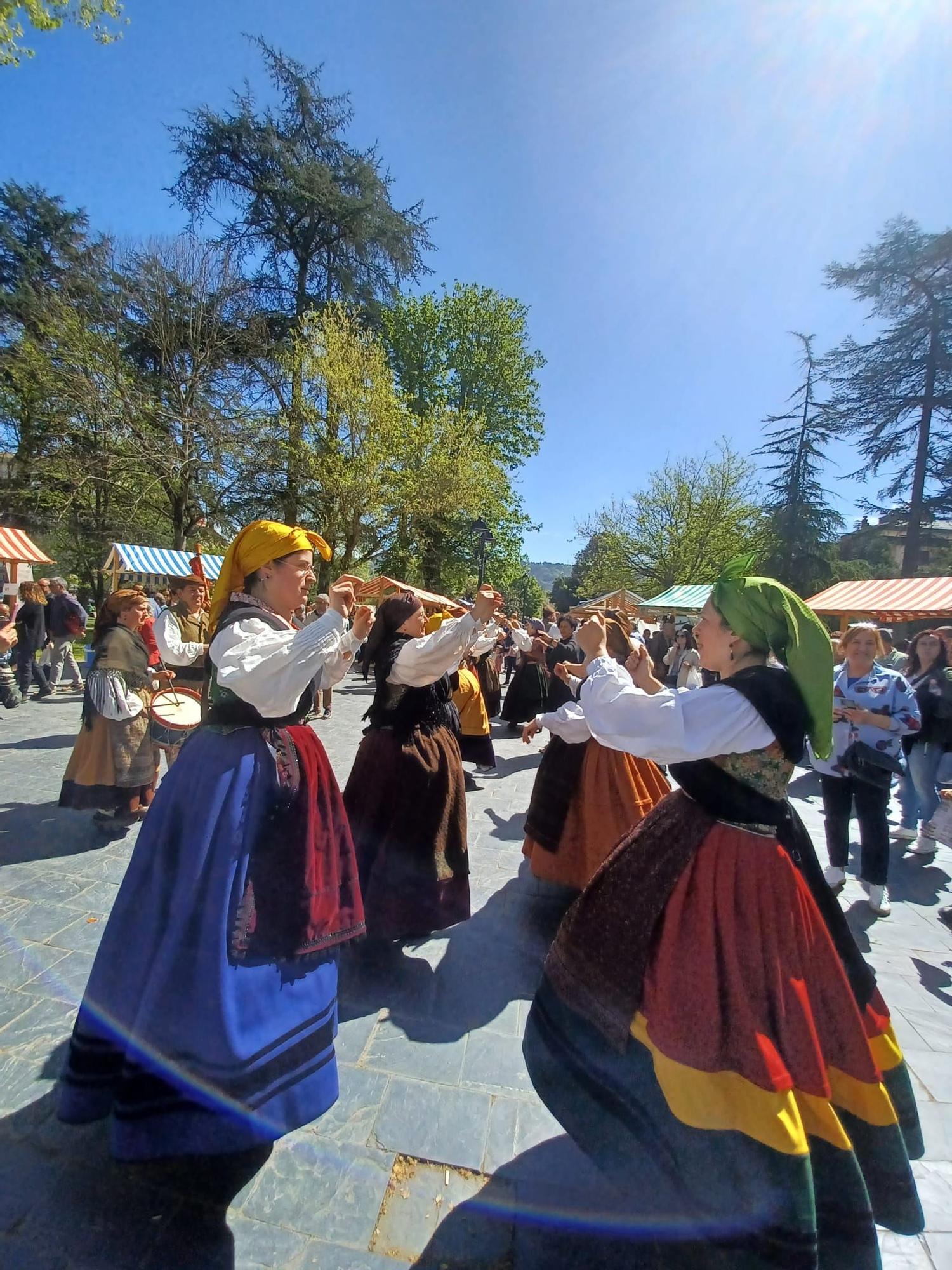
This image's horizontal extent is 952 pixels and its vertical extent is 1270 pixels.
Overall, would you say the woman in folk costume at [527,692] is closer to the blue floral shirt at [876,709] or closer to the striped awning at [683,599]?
the blue floral shirt at [876,709]

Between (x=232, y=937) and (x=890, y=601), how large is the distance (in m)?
13.5

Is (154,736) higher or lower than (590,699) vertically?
lower

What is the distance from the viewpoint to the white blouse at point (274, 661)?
1913mm

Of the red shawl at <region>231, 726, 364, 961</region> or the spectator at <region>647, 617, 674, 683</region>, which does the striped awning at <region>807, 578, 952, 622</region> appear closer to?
the spectator at <region>647, 617, 674, 683</region>

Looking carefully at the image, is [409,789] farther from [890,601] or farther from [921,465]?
[921,465]

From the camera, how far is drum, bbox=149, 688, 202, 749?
4.37 metres

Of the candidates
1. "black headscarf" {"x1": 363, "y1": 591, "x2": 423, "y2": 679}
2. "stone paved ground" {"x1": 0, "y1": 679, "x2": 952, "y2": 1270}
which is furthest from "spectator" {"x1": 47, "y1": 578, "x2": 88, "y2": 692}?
"black headscarf" {"x1": 363, "y1": 591, "x2": 423, "y2": 679}

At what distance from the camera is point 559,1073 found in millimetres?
1822

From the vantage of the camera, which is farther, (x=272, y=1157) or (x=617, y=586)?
→ (x=617, y=586)

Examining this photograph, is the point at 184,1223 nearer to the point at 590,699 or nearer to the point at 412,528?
the point at 590,699

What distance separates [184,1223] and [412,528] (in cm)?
1810

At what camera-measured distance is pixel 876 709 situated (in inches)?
169

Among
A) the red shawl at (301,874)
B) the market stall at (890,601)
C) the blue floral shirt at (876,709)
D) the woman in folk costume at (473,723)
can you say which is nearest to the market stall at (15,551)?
the woman in folk costume at (473,723)

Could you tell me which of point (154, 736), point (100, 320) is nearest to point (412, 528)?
point (100, 320)
